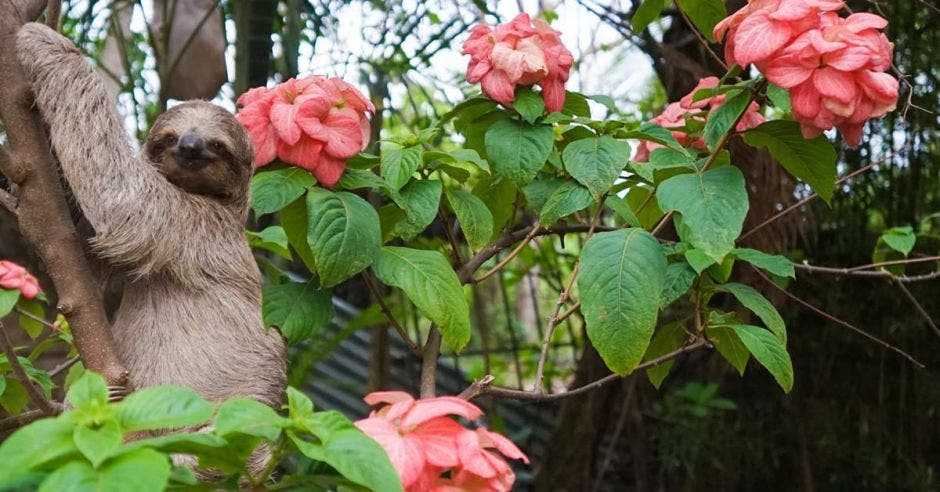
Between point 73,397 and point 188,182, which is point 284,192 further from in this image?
point 188,182

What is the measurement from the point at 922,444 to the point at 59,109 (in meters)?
4.83

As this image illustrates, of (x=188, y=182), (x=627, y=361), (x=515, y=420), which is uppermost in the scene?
(x=188, y=182)

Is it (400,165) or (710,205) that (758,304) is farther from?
(400,165)

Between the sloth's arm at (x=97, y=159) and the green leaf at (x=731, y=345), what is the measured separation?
190cm

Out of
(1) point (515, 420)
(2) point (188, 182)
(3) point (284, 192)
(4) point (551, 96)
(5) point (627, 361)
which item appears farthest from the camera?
(1) point (515, 420)

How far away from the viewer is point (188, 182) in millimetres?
3852

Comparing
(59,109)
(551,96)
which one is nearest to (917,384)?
(551,96)

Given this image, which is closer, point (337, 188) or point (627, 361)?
point (627, 361)

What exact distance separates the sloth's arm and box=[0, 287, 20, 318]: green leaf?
1.88 ft

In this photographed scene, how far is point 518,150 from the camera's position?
2756mm

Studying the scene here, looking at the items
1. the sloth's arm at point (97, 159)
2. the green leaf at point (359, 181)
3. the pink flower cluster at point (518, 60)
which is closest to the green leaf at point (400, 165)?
the green leaf at point (359, 181)

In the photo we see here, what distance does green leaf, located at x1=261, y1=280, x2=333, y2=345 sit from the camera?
104 inches

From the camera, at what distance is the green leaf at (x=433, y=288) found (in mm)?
2500

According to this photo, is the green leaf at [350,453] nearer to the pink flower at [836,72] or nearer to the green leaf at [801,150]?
the pink flower at [836,72]
